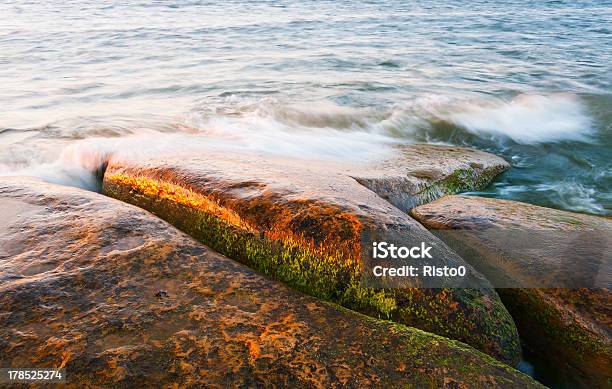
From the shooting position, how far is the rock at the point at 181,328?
7.23 feet

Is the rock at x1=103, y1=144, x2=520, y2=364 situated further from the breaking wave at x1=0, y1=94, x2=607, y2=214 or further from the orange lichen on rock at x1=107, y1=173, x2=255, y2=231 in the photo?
the breaking wave at x1=0, y1=94, x2=607, y2=214

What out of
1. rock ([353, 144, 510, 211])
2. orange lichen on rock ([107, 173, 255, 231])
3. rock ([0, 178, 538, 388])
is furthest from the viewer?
rock ([353, 144, 510, 211])

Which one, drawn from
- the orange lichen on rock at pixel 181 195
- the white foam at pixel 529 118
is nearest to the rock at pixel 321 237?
the orange lichen on rock at pixel 181 195

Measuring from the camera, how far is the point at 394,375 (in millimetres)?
2285

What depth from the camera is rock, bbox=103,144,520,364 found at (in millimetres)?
2957

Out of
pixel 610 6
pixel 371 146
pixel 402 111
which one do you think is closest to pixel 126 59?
A: pixel 402 111

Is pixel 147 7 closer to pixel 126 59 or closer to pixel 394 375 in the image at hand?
pixel 126 59

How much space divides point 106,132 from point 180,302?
4983mm

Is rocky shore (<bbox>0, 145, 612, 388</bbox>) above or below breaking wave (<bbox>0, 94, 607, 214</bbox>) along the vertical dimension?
above

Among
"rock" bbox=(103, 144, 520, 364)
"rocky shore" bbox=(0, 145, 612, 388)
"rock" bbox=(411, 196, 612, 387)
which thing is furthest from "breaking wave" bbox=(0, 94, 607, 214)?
"rock" bbox=(411, 196, 612, 387)

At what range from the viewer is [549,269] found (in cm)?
336

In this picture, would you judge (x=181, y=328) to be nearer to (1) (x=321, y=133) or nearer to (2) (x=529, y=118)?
(1) (x=321, y=133)

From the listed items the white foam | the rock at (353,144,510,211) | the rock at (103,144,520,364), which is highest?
the rock at (103,144,520,364)

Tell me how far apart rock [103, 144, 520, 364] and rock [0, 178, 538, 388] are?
11.7 inches
